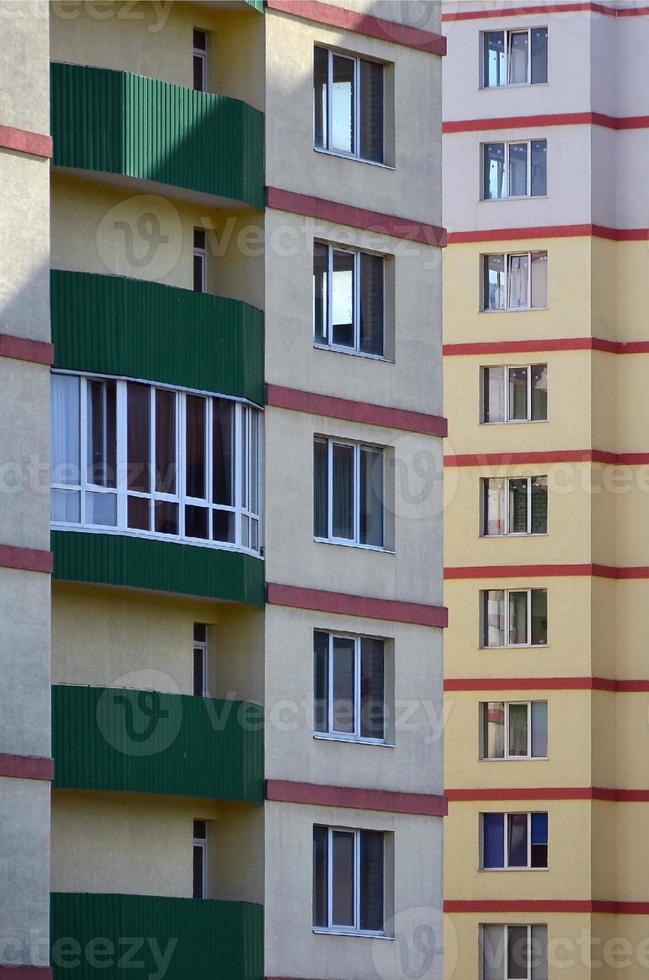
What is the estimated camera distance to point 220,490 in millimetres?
34562

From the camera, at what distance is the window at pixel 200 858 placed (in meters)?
34.8

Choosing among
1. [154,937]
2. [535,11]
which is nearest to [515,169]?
[535,11]

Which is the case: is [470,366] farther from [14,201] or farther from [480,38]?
[14,201]

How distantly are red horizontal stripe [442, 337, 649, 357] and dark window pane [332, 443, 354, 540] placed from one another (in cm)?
1702

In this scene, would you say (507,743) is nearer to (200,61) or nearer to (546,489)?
(546,489)

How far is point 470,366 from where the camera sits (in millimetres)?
54156

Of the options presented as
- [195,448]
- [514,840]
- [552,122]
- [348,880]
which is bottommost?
[348,880]

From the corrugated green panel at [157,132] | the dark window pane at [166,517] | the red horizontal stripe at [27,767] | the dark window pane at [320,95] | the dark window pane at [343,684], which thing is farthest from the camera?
the dark window pane at [320,95]

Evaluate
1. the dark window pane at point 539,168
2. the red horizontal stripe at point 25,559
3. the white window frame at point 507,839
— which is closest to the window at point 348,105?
the red horizontal stripe at point 25,559

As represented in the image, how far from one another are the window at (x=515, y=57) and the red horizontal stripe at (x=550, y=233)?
323cm

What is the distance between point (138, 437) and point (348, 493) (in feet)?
14.6

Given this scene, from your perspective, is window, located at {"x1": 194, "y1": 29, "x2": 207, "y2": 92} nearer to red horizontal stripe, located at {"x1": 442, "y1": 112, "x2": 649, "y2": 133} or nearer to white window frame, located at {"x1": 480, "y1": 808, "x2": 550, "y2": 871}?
red horizontal stripe, located at {"x1": 442, "y1": 112, "x2": 649, "y2": 133}

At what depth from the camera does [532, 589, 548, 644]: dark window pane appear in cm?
5300

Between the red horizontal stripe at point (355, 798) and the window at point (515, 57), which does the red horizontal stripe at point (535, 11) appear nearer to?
the window at point (515, 57)
